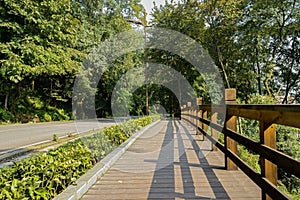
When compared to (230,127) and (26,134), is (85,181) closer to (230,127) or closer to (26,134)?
(230,127)

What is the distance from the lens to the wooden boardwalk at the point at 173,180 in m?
2.66

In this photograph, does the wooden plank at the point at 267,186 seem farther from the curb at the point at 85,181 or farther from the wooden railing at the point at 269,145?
the curb at the point at 85,181

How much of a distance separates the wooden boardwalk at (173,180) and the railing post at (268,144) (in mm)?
445

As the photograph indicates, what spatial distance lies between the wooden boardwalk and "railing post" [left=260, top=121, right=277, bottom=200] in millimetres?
445

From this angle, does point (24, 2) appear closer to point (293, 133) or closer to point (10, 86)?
point (10, 86)

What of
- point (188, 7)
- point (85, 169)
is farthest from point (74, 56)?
point (85, 169)

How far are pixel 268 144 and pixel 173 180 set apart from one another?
4.34 feet

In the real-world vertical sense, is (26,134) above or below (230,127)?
below

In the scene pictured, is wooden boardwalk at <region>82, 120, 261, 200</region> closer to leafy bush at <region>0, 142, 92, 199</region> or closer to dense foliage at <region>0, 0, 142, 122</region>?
leafy bush at <region>0, 142, 92, 199</region>

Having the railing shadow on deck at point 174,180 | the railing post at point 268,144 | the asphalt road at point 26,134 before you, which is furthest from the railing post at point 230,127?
the asphalt road at point 26,134

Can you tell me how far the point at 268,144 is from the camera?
215 centimetres

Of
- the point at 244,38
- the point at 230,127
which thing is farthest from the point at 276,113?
the point at 244,38

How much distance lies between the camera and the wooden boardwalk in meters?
2.66

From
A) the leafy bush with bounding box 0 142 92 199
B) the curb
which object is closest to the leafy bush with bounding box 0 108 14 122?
the curb
